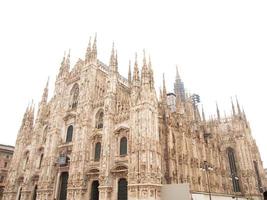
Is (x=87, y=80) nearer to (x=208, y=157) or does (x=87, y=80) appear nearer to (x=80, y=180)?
(x=80, y=180)

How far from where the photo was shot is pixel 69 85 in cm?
4203

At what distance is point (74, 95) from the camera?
40812mm

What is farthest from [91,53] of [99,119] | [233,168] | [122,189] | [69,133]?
[233,168]

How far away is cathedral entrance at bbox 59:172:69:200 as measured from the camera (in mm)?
33656

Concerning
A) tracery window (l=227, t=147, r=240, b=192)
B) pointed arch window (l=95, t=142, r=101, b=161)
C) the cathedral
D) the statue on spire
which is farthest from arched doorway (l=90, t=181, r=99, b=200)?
the statue on spire

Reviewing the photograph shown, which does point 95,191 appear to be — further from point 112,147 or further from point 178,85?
point 178,85

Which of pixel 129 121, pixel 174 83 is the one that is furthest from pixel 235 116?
pixel 129 121

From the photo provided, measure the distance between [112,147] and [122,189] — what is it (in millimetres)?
5116

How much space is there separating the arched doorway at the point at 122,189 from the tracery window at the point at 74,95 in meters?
16.9

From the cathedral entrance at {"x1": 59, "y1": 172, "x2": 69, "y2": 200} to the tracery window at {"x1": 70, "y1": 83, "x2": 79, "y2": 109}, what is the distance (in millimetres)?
11072

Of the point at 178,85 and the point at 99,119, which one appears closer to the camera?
the point at 99,119

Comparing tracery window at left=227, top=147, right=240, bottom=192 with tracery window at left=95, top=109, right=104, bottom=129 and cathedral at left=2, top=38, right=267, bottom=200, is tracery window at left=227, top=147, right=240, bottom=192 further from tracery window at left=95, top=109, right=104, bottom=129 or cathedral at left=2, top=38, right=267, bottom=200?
tracery window at left=95, top=109, right=104, bottom=129

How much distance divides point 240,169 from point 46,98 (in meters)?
41.4

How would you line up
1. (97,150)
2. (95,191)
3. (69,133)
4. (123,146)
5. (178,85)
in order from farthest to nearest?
1. (178,85)
2. (69,133)
3. (97,150)
4. (95,191)
5. (123,146)
